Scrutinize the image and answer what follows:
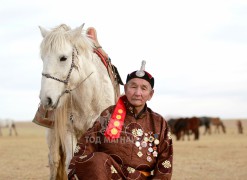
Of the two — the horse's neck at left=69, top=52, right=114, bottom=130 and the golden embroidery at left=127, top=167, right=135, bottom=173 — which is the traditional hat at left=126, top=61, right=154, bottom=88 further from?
the horse's neck at left=69, top=52, right=114, bottom=130

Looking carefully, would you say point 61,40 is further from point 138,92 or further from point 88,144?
point 88,144

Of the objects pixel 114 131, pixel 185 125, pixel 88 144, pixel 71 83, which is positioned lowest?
pixel 88 144

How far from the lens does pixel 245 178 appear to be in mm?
9734

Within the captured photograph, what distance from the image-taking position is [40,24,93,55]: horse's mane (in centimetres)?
505

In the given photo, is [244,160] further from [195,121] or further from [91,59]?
[195,121]

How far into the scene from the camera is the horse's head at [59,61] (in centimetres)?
484

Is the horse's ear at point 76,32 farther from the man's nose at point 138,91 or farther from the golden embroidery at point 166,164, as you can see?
the golden embroidery at point 166,164

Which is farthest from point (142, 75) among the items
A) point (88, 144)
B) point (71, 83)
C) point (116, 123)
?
point (71, 83)

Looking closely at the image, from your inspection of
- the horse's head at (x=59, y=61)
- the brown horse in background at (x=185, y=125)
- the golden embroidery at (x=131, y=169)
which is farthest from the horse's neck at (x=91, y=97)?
the brown horse in background at (x=185, y=125)

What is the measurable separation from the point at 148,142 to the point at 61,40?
1.61 meters

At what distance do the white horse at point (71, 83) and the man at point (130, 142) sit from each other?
2.95ft

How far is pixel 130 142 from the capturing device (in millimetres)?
4062

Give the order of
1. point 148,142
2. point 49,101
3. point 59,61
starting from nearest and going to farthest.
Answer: point 148,142, point 49,101, point 59,61

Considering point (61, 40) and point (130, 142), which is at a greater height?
point (61, 40)
